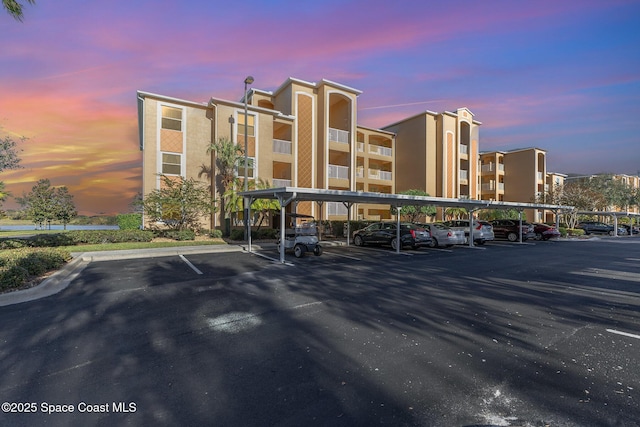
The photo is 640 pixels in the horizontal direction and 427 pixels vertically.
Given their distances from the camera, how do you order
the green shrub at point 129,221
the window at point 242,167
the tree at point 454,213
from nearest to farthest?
the window at point 242,167 < the green shrub at point 129,221 < the tree at point 454,213

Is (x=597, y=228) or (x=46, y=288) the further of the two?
(x=597, y=228)

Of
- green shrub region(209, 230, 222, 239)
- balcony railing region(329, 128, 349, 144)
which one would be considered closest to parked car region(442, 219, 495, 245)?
balcony railing region(329, 128, 349, 144)

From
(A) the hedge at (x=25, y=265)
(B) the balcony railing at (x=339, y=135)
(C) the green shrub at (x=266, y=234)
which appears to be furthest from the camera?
(B) the balcony railing at (x=339, y=135)

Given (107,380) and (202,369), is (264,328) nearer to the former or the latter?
(202,369)

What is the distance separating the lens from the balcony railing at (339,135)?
86.7 ft

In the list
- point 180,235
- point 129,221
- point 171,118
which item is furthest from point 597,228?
point 129,221

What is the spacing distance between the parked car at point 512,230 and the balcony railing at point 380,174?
11.9 metres

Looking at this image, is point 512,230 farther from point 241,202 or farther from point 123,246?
point 123,246

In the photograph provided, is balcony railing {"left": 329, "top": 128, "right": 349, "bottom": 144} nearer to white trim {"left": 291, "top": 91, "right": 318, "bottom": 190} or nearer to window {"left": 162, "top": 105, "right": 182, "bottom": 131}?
white trim {"left": 291, "top": 91, "right": 318, "bottom": 190}

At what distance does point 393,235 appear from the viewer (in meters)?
16.7

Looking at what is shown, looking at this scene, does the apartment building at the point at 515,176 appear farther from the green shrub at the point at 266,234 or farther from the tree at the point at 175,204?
the tree at the point at 175,204

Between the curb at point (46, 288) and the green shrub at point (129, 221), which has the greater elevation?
the green shrub at point (129, 221)

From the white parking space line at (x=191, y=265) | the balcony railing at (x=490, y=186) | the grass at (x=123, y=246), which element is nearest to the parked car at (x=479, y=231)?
the white parking space line at (x=191, y=265)

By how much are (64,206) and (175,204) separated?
19.2 meters
